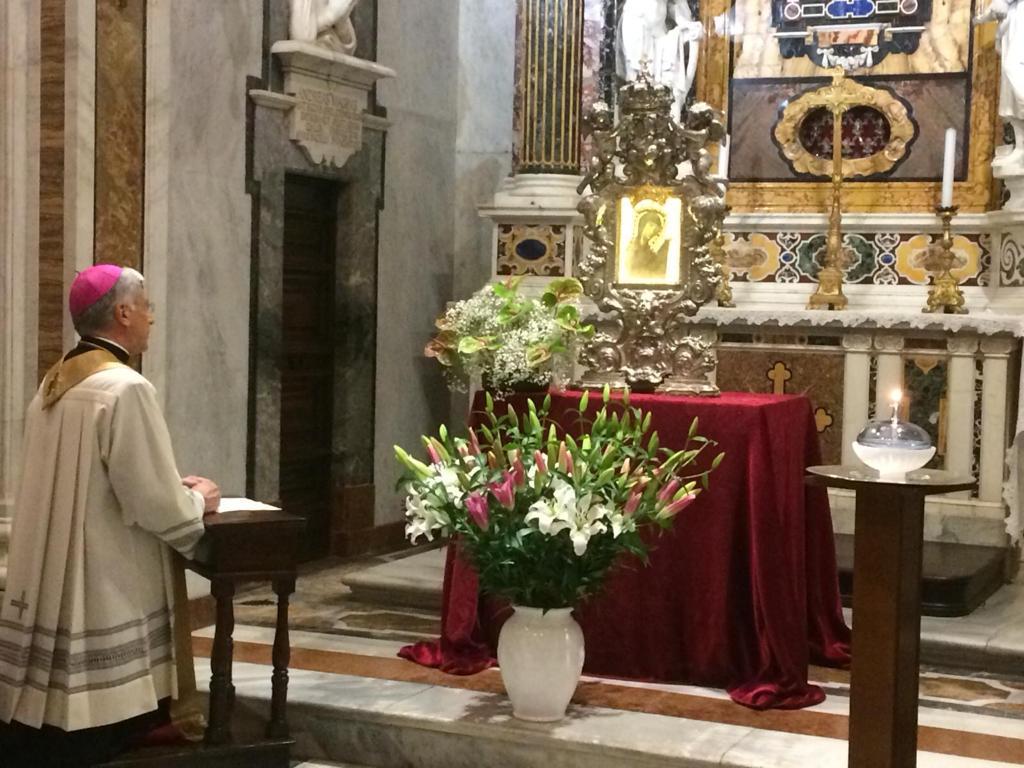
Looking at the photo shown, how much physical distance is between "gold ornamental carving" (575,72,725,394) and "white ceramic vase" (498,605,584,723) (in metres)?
1.20

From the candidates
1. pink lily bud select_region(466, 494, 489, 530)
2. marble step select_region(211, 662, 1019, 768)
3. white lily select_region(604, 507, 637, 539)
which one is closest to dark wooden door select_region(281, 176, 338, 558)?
marble step select_region(211, 662, 1019, 768)

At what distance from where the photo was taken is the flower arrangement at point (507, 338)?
5.42 metres

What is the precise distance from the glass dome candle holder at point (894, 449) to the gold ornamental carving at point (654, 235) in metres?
1.89

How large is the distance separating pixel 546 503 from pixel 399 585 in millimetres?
2521

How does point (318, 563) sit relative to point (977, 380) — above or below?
below

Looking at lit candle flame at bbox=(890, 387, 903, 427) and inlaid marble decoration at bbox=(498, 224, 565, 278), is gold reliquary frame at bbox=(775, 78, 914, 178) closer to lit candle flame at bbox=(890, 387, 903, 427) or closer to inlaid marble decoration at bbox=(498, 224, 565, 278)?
inlaid marble decoration at bbox=(498, 224, 565, 278)

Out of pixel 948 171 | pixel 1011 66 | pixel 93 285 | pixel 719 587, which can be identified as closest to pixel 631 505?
pixel 719 587

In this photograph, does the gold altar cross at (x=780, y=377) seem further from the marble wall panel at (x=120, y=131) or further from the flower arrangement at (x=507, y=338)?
the marble wall panel at (x=120, y=131)

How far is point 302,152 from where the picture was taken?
7.55 m

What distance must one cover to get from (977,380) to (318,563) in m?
3.62

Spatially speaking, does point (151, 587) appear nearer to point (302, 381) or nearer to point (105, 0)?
point (105, 0)

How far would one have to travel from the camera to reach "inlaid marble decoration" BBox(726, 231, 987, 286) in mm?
8125

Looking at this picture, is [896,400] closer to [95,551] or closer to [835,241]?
[95,551]

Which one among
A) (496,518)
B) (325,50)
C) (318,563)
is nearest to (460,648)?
(496,518)
